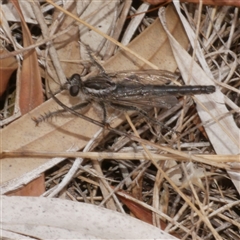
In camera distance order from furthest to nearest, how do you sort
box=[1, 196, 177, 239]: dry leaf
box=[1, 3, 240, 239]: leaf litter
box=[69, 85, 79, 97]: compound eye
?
box=[69, 85, 79, 97]: compound eye → box=[1, 3, 240, 239]: leaf litter → box=[1, 196, 177, 239]: dry leaf

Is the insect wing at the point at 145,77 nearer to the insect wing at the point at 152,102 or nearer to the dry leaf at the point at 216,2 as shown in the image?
the insect wing at the point at 152,102

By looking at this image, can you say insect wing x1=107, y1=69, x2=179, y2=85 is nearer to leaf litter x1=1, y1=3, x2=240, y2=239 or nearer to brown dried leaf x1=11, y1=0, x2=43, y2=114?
leaf litter x1=1, y1=3, x2=240, y2=239

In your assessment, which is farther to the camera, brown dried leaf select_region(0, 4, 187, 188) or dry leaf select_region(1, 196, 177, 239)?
brown dried leaf select_region(0, 4, 187, 188)

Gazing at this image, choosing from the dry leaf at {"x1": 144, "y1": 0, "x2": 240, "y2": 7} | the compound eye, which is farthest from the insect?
the dry leaf at {"x1": 144, "y1": 0, "x2": 240, "y2": 7}

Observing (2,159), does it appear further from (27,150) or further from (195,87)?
(195,87)

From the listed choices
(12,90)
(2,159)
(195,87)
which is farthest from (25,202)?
(195,87)

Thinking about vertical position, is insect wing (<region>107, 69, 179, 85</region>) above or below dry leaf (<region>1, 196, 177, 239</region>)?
above

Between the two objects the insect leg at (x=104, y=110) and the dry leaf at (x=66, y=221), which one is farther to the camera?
the insect leg at (x=104, y=110)

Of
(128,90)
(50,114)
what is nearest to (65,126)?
(50,114)

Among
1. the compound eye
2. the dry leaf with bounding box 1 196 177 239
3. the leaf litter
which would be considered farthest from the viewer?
the compound eye

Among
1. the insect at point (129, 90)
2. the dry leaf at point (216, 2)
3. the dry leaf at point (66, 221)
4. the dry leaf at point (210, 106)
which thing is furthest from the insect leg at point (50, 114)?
the dry leaf at point (216, 2)

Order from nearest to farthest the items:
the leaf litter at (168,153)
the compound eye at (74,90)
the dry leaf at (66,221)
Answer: the dry leaf at (66,221) < the leaf litter at (168,153) < the compound eye at (74,90)
